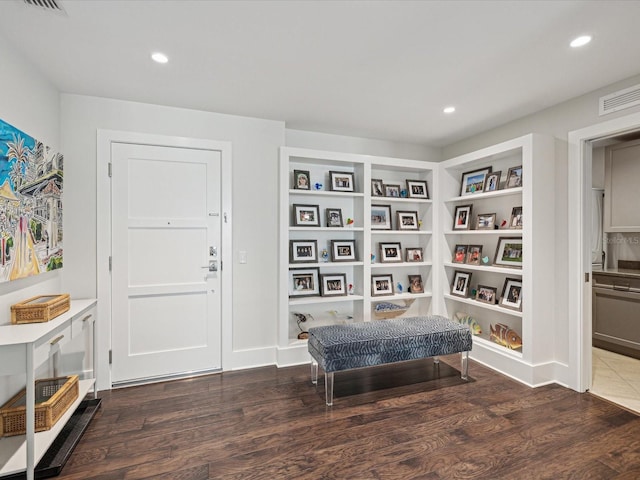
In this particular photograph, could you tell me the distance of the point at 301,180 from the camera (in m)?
3.57

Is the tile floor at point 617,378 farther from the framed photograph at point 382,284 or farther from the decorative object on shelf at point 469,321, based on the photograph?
the framed photograph at point 382,284

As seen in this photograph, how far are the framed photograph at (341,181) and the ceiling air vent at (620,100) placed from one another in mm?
2248

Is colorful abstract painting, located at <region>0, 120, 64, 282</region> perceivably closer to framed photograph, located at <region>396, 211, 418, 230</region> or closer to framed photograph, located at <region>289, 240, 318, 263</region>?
framed photograph, located at <region>289, 240, 318, 263</region>

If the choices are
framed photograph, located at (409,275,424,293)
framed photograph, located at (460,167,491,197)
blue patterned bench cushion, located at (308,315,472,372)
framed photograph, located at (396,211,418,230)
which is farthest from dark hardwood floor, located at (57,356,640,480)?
framed photograph, located at (460,167,491,197)

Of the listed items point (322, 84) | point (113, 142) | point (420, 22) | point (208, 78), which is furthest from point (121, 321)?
point (420, 22)

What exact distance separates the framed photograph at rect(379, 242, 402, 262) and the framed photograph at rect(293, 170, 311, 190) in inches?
47.3

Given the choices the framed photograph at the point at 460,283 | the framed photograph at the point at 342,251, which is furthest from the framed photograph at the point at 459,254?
the framed photograph at the point at 342,251

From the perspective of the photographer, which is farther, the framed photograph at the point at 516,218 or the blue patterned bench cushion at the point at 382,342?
the framed photograph at the point at 516,218

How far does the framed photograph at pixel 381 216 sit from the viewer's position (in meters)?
3.99

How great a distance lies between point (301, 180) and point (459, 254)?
2072 millimetres

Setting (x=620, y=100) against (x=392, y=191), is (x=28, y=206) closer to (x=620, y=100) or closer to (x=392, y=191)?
(x=392, y=191)

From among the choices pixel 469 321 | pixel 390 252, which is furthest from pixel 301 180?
pixel 469 321

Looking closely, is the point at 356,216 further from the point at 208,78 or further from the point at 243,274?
the point at 208,78

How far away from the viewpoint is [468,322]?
383 centimetres
